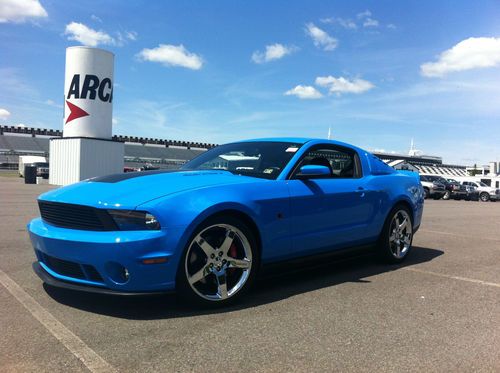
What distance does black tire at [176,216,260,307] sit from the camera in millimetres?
3816

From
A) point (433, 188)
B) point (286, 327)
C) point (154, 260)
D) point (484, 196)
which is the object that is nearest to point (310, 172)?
point (286, 327)

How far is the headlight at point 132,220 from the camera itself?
11.8ft

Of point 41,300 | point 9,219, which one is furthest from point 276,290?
point 9,219

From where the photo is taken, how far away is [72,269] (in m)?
3.74

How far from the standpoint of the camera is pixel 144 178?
164 inches

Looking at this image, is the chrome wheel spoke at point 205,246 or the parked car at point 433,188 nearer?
the chrome wheel spoke at point 205,246

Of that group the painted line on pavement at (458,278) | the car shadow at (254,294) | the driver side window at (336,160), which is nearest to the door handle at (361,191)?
the driver side window at (336,160)

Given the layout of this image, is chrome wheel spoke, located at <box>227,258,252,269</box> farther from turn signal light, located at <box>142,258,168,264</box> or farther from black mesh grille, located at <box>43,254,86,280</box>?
black mesh grille, located at <box>43,254,86,280</box>

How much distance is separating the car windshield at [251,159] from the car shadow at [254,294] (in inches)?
38.7

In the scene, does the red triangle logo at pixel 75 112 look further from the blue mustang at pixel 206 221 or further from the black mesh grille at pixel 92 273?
the black mesh grille at pixel 92 273

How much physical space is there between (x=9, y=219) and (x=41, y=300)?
636 centimetres

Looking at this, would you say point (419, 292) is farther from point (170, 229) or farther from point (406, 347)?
point (170, 229)

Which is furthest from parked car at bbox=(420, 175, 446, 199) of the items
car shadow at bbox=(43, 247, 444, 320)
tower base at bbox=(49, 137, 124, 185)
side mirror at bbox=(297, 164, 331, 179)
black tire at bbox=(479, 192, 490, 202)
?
side mirror at bbox=(297, 164, 331, 179)

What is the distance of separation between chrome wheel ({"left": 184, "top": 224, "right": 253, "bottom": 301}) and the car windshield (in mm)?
794
